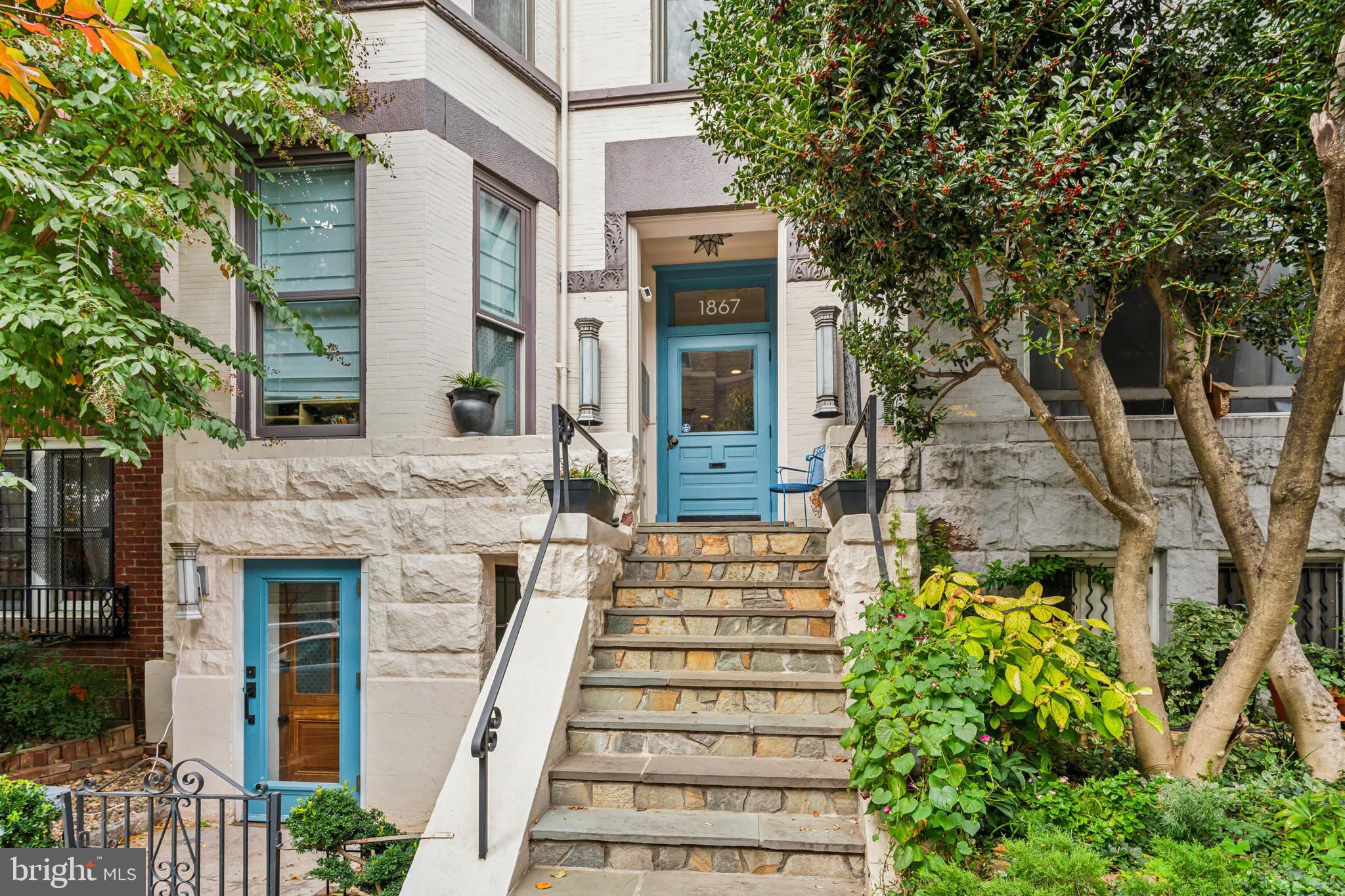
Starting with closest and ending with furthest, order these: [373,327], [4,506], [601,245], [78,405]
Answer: [78,405] → [373,327] → [601,245] → [4,506]

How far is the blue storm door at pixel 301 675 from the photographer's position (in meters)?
5.91

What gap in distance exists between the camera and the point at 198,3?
4.25 metres

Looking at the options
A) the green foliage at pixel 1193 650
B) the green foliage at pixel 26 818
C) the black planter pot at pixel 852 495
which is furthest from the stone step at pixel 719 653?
the green foliage at pixel 26 818

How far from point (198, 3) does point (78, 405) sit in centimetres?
238

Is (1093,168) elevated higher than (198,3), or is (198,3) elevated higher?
(198,3)

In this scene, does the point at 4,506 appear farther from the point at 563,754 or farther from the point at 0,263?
the point at 563,754

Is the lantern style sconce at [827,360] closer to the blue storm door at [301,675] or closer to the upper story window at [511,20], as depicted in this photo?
the upper story window at [511,20]

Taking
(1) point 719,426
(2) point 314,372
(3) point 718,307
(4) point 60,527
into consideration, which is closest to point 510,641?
(2) point 314,372

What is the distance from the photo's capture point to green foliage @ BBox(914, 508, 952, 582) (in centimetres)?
547

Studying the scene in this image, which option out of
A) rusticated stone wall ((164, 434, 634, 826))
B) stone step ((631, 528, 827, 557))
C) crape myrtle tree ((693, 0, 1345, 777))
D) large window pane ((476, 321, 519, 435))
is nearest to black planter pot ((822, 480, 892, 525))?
stone step ((631, 528, 827, 557))

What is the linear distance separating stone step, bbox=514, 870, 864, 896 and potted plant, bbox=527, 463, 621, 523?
197 cm

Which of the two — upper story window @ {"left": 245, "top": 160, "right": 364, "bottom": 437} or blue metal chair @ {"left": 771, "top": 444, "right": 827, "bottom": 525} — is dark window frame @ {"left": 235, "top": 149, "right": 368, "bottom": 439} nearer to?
upper story window @ {"left": 245, "top": 160, "right": 364, "bottom": 437}

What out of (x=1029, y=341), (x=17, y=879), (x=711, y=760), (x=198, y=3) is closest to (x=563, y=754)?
(x=711, y=760)

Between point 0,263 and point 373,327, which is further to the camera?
point 373,327
